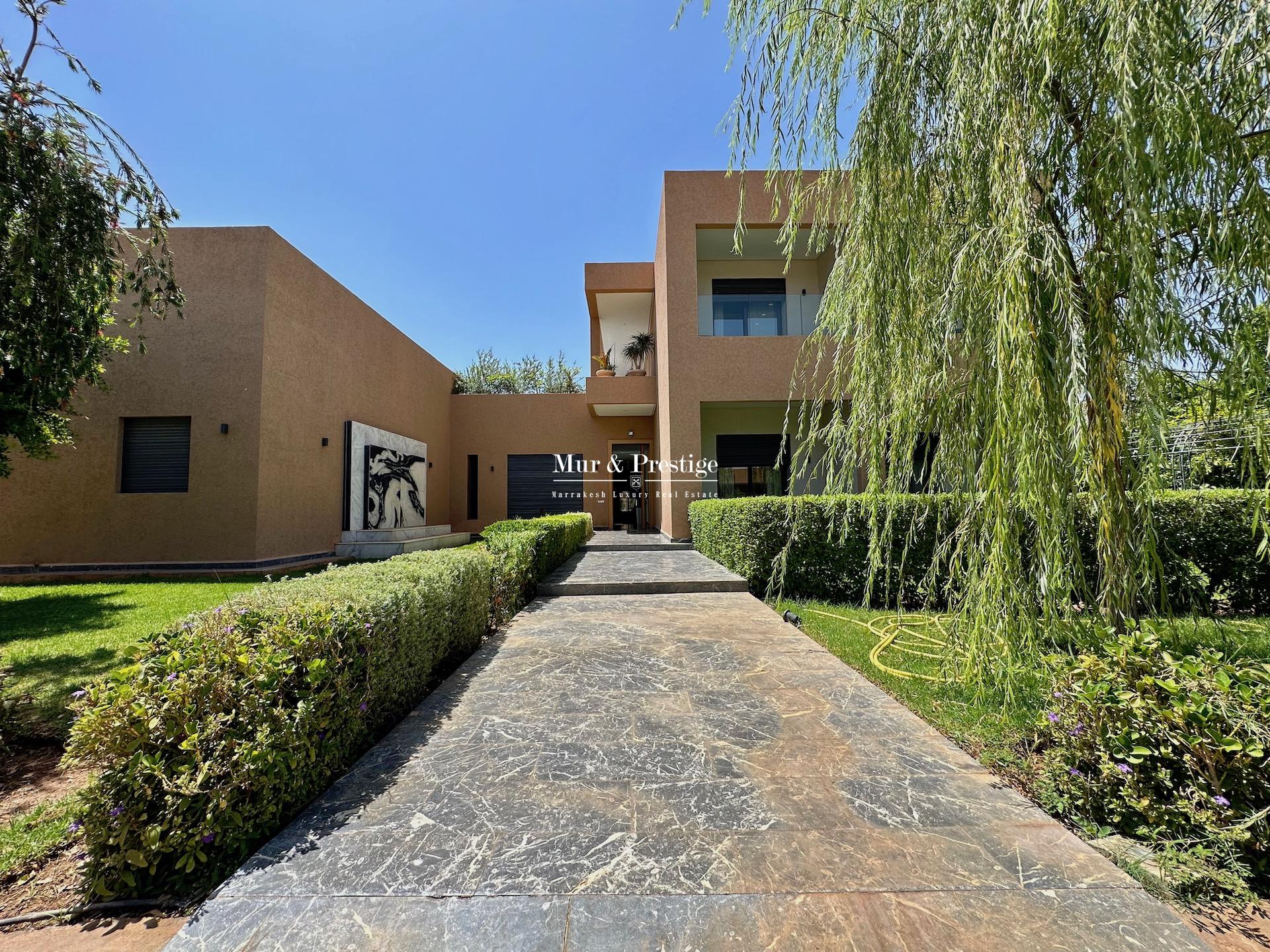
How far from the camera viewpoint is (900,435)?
110 inches

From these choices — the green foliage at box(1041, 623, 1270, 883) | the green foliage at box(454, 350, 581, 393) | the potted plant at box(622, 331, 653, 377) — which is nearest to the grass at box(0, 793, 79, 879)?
the green foliage at box(1041, 623, 1270, 883)

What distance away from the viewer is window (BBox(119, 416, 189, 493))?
9453 mm

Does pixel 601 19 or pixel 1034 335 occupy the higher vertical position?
pixel 601 19

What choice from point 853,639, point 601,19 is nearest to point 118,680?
point 853,639

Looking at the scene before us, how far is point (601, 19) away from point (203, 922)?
6.60 m

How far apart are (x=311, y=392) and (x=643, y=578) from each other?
28.3 feet

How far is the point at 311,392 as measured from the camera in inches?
425

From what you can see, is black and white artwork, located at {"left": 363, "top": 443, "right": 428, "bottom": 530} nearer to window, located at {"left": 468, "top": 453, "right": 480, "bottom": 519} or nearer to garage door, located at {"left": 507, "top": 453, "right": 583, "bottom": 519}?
window, located at {"left": 468, "top": 453, "right": 480, "bottom": 519}

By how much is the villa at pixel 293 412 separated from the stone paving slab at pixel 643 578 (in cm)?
264

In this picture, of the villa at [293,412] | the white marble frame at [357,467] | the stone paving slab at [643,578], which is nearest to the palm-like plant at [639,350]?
the villa at [293,412]

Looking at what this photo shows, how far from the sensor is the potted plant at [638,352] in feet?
48.3

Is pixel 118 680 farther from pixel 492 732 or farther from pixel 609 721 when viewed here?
pixel 609 721

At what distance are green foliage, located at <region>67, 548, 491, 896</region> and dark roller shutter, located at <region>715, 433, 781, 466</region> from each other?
10.5 m

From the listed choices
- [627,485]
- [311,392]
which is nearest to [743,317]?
[627,485]
